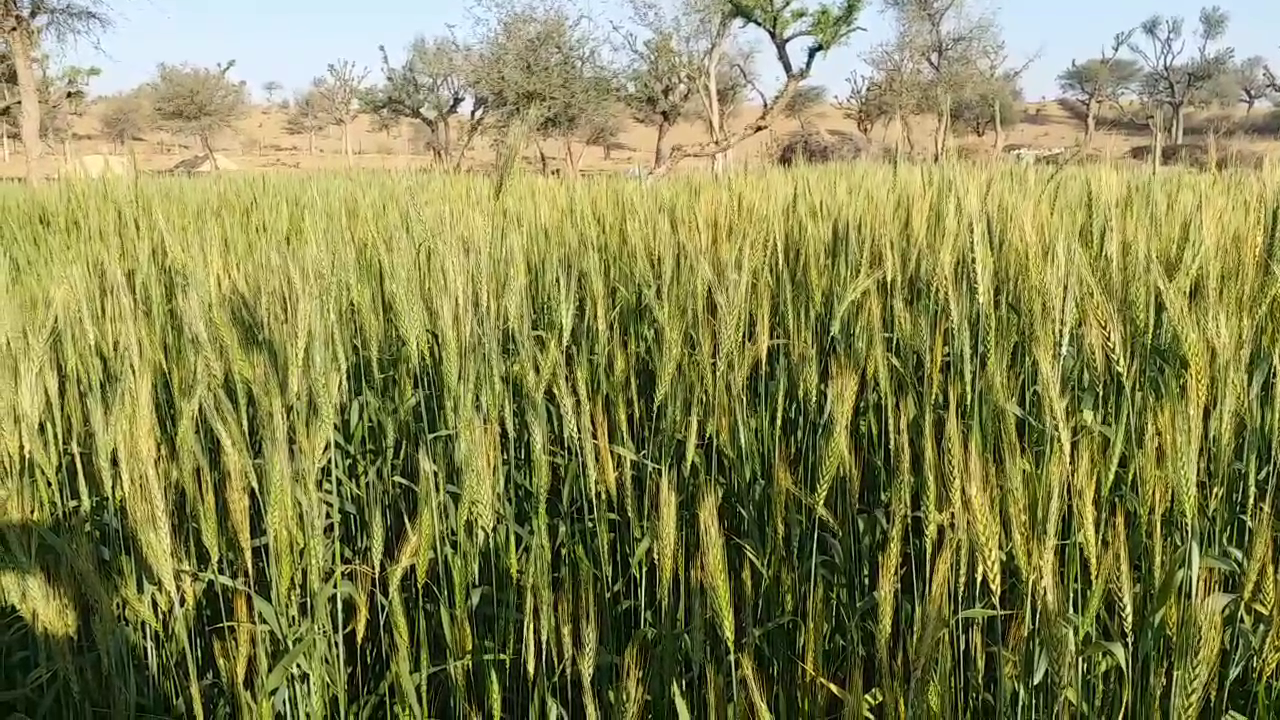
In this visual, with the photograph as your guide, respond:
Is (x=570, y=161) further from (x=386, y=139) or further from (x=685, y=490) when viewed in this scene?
(x=386, y=139)

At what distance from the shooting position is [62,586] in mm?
1145

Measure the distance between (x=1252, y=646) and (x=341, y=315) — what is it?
150cm

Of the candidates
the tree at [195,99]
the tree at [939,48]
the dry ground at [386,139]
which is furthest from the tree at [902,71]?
the tree at [195,99]

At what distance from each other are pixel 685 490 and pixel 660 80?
65.2 feet

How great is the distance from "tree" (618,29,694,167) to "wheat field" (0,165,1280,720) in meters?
17.0

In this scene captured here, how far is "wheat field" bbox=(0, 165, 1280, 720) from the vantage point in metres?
0.87

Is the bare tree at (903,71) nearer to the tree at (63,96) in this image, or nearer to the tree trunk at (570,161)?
the tree trunk at (570,161)

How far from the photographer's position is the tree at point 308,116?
47406mm

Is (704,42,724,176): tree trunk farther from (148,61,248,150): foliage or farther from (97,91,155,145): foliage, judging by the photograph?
(97,91,155,145): foliage

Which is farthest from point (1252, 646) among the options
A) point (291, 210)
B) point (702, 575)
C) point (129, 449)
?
point (291, 210)

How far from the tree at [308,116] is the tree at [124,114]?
7239mm

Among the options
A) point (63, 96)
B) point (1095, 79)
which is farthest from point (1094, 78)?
point (63, 96)

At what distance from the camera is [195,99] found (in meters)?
32.4

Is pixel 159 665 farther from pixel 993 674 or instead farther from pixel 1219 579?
pixel 1219 579
